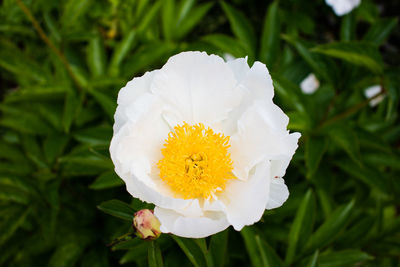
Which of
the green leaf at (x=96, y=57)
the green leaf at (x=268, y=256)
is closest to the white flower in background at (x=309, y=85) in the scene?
the green leaf at (x=96, y=57)

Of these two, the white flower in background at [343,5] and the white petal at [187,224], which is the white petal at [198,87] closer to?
the white petal at [187,224]

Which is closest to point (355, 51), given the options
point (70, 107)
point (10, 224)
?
point (70, 107)

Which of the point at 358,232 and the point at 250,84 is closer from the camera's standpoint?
the point at 250,84

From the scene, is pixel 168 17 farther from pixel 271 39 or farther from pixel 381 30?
pixel 381 30

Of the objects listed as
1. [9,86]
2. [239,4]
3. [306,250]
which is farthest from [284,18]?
[9,86]

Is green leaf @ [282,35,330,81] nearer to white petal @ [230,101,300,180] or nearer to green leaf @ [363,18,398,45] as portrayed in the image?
green leaf @ [363,18,398,45]

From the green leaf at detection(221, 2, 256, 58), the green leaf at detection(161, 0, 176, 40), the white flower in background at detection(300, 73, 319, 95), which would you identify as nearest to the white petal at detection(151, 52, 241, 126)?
the green leaf at detection(221, 2, 256, 58)

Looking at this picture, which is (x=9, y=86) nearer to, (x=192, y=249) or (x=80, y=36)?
(x=80, y=36)
